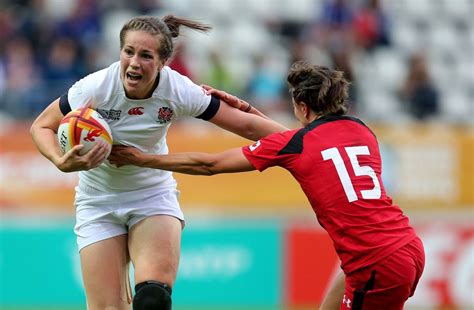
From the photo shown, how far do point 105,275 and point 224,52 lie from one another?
25.7 feet

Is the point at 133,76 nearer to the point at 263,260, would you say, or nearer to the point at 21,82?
the point at 263,260

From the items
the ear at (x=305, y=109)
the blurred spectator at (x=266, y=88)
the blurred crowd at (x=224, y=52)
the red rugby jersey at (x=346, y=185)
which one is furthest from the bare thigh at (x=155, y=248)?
the blurred spectator at (x=266, y=88)

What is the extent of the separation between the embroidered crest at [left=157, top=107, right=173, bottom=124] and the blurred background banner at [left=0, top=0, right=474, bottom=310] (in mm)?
5136

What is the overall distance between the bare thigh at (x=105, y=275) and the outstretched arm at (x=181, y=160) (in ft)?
1.78

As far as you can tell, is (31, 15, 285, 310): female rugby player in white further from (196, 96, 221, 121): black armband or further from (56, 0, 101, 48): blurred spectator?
(56, 0, 101, 48): blurred spectator

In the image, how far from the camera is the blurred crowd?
40.4ft

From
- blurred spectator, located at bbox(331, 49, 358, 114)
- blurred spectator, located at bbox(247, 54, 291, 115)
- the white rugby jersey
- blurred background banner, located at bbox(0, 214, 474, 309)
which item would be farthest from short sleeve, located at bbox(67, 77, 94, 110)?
blurred spectator, located at bbox(331, 49, 358, 114)

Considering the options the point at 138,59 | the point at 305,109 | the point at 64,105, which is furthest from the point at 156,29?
the point at 305,109

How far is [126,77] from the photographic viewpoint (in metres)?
6.04

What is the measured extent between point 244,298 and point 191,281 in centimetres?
59

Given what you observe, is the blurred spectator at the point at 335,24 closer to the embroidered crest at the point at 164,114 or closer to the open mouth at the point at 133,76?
the embroidered crest at the point at 164,114

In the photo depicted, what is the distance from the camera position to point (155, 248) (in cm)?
624

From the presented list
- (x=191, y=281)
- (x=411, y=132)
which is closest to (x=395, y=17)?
(x=411, y=132)

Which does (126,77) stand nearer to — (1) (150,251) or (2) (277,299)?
(1) (150,251)
